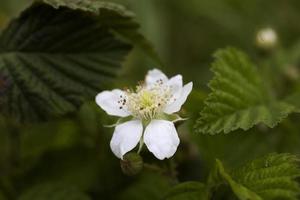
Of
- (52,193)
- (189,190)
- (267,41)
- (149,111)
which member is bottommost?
(52,193)

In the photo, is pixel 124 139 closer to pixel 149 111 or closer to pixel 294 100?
pixel 149 111

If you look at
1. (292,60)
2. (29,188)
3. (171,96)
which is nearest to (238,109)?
(171,96)

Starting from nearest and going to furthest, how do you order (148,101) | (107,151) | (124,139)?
(124,139), (148,101), (107,151)

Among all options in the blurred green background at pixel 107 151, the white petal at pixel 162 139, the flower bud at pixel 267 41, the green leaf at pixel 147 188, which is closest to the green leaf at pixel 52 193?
the blurred green background at pixel 107 151

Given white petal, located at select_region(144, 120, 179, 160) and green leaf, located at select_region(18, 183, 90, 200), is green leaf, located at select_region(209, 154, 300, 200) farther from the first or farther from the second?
green leaf, located at select_region(18, 183, 90, 200)

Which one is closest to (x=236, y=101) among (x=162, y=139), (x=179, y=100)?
(x=179, y=100)

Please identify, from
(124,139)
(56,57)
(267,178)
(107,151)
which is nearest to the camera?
(267,178)

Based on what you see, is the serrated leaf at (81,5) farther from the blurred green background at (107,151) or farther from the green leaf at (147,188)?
the green leaf at (147,188)
